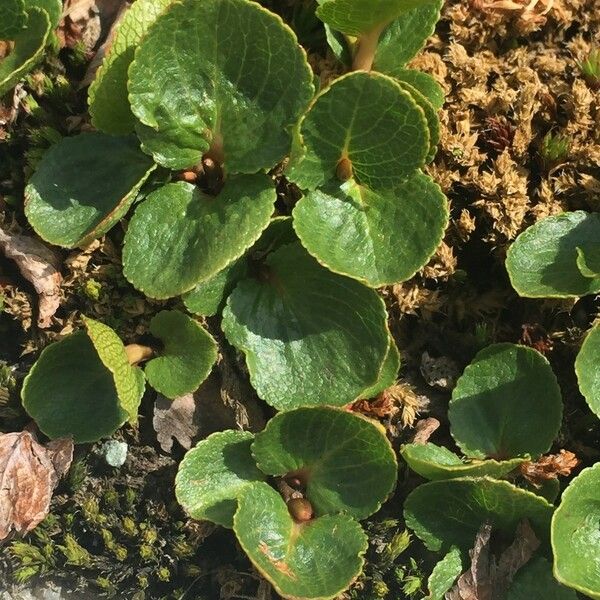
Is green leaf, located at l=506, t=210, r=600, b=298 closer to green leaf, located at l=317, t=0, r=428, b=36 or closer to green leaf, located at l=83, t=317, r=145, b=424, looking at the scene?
green leaf, located at l=317, t=0, r=428, b=36

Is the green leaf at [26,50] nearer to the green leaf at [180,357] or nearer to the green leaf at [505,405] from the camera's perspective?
the green leaf at [180,357]

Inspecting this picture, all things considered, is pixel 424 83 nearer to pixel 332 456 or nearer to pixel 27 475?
pixel 332 456

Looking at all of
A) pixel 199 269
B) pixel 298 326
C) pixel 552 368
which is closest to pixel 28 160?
pixel 199 269

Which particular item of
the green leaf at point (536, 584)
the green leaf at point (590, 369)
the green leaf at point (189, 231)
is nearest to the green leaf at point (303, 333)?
the green leaf at point (189, 231)

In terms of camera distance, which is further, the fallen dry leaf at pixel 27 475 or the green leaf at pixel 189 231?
the fallen dry leaf at pixel 27 475

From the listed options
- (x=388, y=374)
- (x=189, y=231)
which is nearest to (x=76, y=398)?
(x=189, y=231)

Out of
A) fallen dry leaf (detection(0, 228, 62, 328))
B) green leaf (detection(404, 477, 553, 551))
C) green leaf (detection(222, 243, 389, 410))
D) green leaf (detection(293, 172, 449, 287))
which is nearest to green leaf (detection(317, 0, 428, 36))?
green leaf (detection(293, 172, 449, 287))
